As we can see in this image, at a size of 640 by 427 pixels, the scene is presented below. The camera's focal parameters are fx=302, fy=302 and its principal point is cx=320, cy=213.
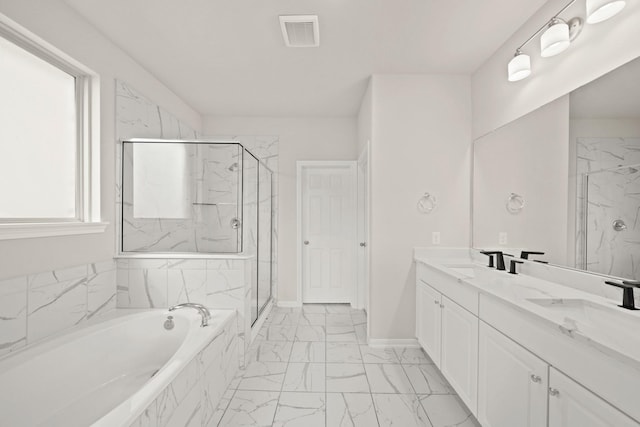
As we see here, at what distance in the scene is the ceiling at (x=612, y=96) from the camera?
4.64 ft

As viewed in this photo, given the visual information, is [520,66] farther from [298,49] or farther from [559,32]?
[298,49]

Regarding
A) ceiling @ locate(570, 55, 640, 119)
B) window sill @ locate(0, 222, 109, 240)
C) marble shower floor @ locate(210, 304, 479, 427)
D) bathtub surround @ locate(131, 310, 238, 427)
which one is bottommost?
marble shower floor @ locate(210, 304, 479, 427)

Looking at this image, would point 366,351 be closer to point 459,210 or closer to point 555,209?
point 459,210

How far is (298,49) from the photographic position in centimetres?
248

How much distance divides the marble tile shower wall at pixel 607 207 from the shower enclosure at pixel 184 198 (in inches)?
89.6

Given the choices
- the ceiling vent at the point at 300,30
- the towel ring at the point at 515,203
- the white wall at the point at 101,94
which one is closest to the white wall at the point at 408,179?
the towel ring at the point at 515,203

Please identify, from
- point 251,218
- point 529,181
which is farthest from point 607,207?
point 251,218

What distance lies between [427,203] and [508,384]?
1.76 metres

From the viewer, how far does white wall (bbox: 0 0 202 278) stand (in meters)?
1.67

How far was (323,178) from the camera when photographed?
167 inches

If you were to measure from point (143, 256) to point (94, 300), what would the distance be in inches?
17.1

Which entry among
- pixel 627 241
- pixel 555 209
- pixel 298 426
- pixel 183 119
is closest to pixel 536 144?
pixel 555 209

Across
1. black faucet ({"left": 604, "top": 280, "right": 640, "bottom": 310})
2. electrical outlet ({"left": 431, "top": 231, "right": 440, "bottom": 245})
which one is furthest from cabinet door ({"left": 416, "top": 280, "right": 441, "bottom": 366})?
black faucet ({"left": 604, "top": 280, "right": 640, "bottom": 310})

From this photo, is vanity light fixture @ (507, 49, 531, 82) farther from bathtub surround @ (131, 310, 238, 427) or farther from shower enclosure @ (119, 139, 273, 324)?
bathtub surround @ (131, 310, 238, 427)
